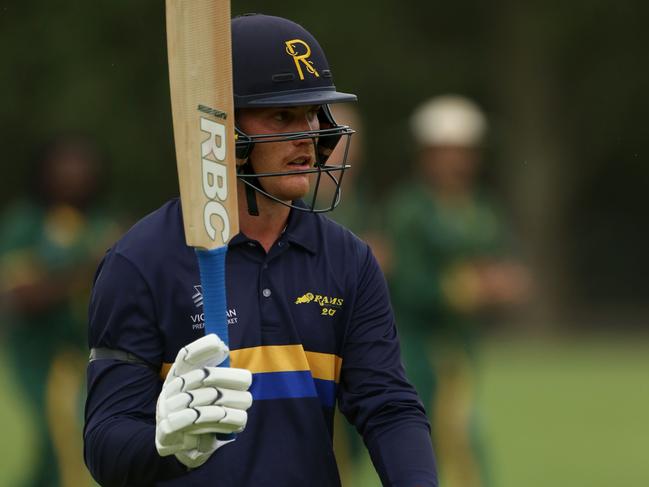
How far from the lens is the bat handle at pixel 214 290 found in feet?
12.4

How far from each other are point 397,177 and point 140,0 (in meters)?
5.52

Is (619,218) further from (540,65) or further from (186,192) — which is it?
(186,192)

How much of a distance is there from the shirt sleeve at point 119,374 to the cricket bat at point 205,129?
26 centimetres

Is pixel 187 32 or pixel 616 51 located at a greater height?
pixel 187 32

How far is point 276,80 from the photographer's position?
4.22 metres

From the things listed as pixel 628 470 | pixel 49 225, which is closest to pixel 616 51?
pixel 628 470

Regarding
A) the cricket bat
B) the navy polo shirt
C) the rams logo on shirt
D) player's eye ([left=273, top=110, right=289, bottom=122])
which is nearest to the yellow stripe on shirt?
the navy polo shirt

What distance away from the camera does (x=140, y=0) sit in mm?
25641

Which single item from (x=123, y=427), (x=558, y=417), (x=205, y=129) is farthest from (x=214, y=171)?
(x=558, y=417)

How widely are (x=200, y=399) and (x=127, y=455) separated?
422 millimetres

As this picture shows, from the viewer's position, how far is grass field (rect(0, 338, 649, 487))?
36.4 ft

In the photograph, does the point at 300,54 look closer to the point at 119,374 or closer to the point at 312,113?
the point at 312,113

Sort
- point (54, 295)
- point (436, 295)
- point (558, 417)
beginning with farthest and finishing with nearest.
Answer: point (558, 417)
point (436, 295)
point (54, 295)

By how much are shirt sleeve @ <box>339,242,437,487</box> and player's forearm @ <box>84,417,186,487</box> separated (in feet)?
1.99
